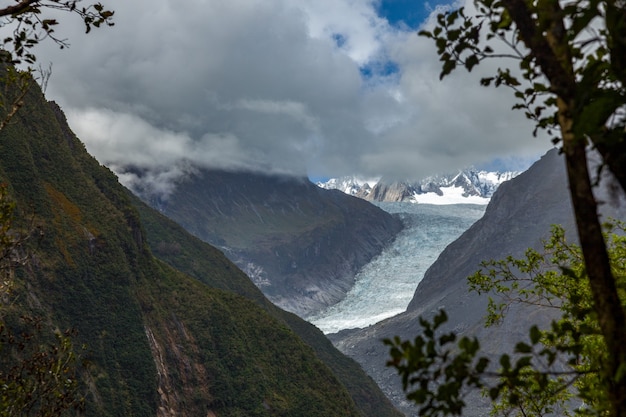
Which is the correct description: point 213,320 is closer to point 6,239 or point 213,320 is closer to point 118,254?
point 118,254

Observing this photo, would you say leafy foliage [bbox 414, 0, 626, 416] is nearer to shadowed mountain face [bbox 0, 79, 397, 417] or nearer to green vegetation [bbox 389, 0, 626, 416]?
green vegetation [bbox 389, 0, 626, 416]

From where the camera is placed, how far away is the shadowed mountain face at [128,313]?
105 metres

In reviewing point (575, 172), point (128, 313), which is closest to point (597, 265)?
point (575, 172)

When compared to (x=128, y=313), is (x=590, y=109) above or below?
above

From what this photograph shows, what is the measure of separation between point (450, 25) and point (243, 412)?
127 m

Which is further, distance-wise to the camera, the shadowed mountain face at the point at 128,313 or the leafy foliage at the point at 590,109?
the shadowed mountain face at the point at 128,313

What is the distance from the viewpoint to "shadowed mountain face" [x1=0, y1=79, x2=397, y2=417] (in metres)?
105

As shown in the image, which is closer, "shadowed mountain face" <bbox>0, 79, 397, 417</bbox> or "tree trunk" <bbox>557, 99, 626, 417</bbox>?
"tree trunk" <bbox>557, 99, 626, 417</bbox>

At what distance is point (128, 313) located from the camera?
120 metres

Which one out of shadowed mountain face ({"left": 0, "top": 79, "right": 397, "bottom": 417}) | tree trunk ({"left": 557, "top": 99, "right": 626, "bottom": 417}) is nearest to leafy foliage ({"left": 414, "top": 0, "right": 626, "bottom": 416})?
tree trunk ({"left": 557, "top": 99, "right": 626, "bottom": 417})

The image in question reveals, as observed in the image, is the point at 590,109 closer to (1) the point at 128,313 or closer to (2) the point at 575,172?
(2) the point at 575,172

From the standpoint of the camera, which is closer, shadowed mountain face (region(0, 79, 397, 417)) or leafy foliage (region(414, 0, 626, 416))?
leafy foliage (region(414, 0, 626, 416))

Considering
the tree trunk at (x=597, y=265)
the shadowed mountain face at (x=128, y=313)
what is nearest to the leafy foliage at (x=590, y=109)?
the tree trunk at (x=597, y=265)

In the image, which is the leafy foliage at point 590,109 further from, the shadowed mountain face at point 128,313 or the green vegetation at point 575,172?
the shadowed mountain face at point 128,313
